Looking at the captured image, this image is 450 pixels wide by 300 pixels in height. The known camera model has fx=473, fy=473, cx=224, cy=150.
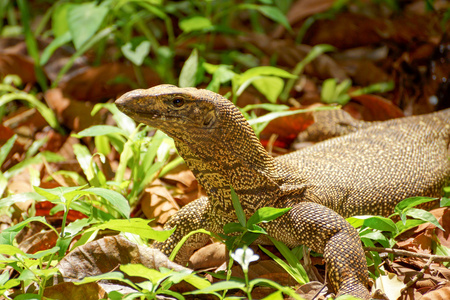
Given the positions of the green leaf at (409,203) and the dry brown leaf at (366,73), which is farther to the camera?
the dry brown leaf at (366,73)

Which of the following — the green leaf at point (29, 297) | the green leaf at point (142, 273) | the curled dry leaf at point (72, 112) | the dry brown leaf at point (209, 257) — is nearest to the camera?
the green leaf at point (142, 273)

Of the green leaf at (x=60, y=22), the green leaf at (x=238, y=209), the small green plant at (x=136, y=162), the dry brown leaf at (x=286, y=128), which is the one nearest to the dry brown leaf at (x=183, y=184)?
the small green plant at (x=136, y=162)

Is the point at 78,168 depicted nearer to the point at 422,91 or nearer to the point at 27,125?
the point at 27,125

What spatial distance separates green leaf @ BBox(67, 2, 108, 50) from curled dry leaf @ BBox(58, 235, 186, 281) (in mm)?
1977

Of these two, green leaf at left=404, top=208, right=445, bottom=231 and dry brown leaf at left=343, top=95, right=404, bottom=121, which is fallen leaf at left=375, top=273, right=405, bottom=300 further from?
dry brown leaf at left=343, top=95, right=404, bottom=121

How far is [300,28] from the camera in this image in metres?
6.90

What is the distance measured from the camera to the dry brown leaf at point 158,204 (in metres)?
3.43

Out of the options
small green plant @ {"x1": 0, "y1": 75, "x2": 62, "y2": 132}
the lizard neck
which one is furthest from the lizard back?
small green plant @ {"x1": 0, "y1": 75, "x2": 62, "y2": 132}

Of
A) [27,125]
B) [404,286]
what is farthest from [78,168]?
[404,286]

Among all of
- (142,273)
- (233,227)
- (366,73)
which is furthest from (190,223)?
(366,73)

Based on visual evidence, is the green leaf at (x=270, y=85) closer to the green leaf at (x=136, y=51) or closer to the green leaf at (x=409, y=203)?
the green leaf at (x=136, y=51)

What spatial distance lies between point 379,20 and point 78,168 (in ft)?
15.6

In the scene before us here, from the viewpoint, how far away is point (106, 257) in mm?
2676

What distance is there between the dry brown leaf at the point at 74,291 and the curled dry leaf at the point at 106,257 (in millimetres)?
116
